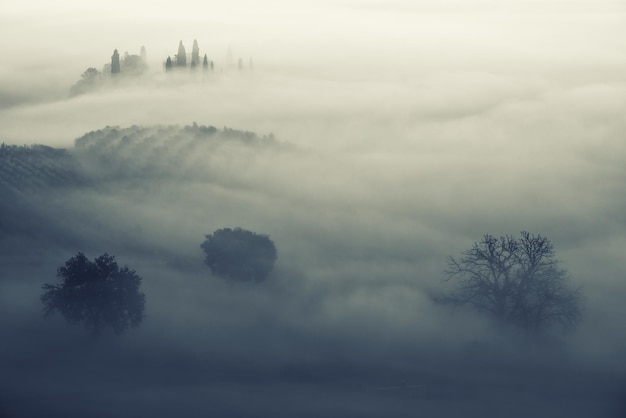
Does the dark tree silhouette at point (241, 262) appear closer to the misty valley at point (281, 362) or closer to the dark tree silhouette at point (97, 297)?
the misty valley at point (281, 362)

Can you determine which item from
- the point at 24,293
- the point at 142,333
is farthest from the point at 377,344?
the point at 24,293

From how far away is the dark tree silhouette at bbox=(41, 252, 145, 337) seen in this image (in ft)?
427

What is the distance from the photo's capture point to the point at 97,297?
131125mm

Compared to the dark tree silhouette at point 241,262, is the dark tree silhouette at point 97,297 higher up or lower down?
lower down

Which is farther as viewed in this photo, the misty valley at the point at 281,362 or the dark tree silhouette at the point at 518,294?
the dark tree silhouette at the point at 518,294

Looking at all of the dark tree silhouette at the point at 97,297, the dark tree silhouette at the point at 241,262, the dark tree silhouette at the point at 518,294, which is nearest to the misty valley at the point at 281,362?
the dark tree silhouette at the point at 97,297

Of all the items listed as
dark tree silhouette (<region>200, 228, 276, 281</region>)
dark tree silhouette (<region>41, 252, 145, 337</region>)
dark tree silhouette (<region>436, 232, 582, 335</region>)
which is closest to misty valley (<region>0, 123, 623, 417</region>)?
dark tree silhouette (<region>41, 252, 145, 337</region>)

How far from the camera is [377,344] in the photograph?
141 metres

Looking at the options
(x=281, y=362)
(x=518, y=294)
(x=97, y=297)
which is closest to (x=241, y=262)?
(x=97, y=297)

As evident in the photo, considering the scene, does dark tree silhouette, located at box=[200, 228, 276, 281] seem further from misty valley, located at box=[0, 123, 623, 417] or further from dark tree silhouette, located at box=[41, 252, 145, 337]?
dark tree silhouette, located at box=[41, 252, 145, 337]

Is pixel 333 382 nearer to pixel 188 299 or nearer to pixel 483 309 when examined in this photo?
pixel 483 309

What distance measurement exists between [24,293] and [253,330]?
39.7 m

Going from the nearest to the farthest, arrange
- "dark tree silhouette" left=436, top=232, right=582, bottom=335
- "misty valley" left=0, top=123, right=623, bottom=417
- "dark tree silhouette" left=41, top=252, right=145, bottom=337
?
"misty valley" left=0, top=123, right=623, bottom=417 → "dark tree silhouette" left=436, top=232, right=582, bottom=335 → "dark tree silhouette" left=41, top=252, right=145, bottom=337

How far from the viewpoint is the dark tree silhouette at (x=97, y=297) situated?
5118 inches
